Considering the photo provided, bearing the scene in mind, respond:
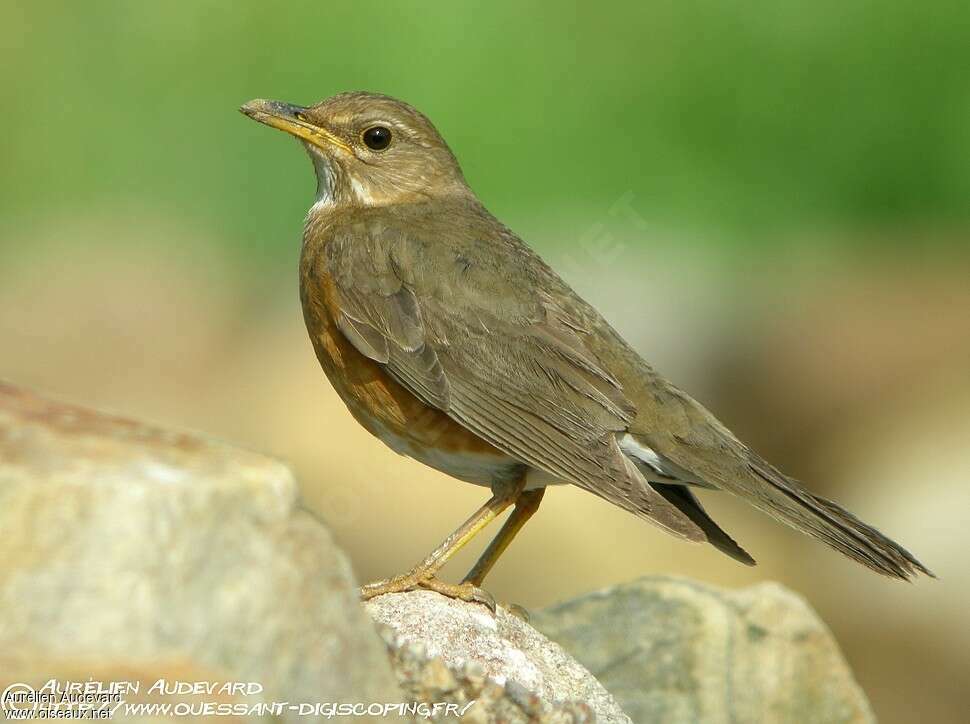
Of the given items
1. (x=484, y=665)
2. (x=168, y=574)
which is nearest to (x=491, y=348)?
(x=484, y=665)

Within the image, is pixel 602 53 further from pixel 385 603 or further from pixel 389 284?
pixel 385 603

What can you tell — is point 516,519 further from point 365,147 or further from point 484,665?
point 365,147

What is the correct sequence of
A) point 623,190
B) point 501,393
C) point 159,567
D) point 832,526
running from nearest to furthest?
point 159,567 → point 832,526 → point 501,393 → point 623,190

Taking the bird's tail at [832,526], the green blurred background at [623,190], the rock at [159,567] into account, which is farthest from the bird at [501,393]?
the green blurred background at [623,190]

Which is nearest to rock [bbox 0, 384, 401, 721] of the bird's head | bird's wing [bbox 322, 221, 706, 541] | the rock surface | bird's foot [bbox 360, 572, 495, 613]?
the rock surface

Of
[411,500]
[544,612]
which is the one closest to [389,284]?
[544,612]

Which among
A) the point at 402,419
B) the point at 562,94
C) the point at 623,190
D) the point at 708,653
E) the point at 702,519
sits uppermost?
the point at 562,94

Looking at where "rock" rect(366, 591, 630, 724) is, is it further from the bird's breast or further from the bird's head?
the bird's head
